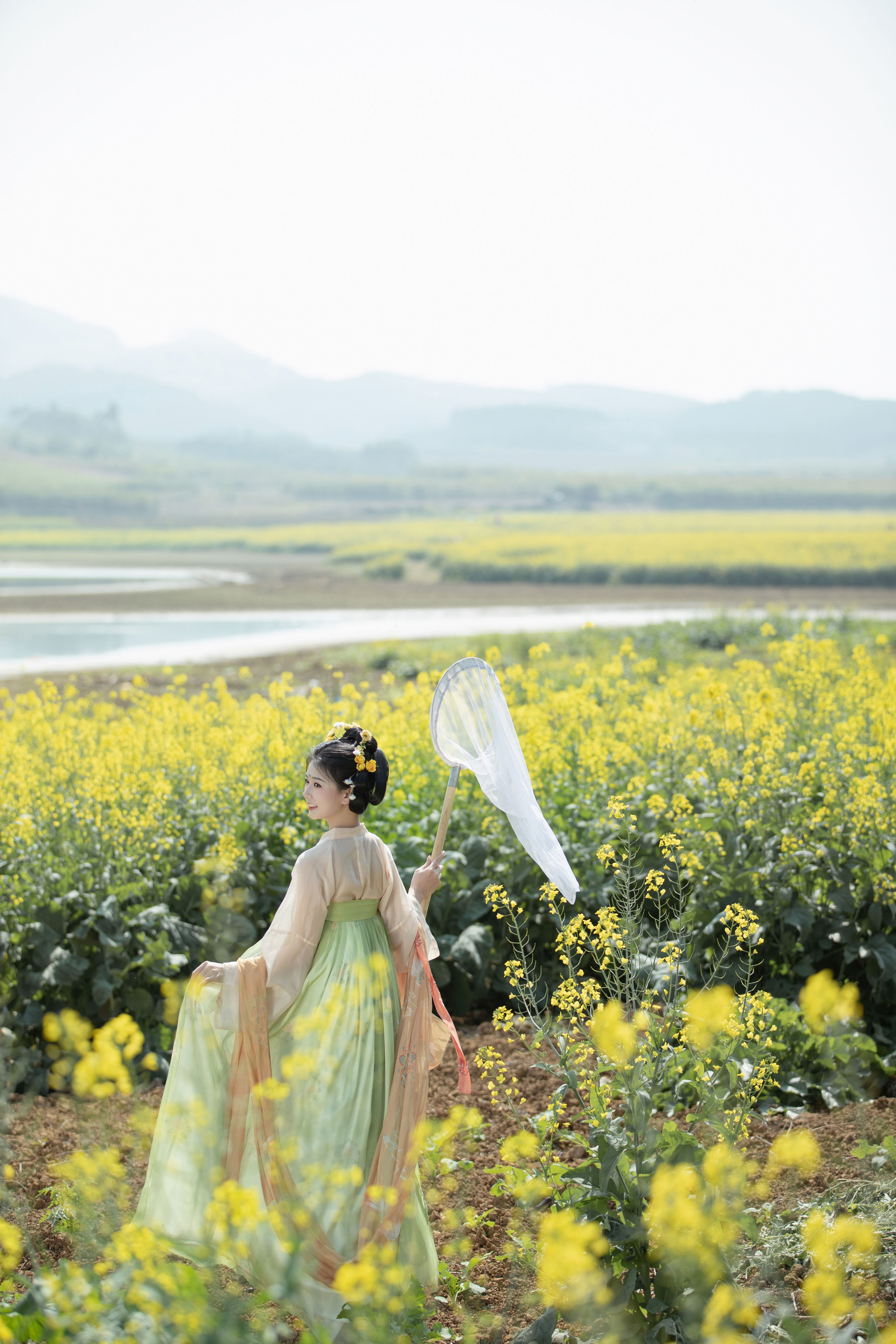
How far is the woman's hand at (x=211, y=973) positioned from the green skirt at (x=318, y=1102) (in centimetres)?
4

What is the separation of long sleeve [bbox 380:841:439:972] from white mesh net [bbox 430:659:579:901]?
33cm

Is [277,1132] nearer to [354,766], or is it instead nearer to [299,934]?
[299,934]

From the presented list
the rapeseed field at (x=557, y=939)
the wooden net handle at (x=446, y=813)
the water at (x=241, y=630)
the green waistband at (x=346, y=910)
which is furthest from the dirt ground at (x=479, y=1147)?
the water at (x=241, y=630)

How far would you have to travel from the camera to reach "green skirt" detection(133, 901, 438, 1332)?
Answer: 2.68m

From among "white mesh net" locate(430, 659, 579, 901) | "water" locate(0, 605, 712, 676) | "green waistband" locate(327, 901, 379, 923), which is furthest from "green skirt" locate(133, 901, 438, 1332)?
"water" locate(0, 605, 712, 676)

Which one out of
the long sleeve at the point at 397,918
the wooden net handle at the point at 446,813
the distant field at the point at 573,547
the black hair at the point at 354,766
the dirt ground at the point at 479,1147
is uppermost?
the distant field at the point at 573,547

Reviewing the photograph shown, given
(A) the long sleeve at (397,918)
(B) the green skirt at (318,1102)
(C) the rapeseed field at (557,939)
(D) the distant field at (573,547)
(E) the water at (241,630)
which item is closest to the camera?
(C) the rapeseed field at (557,939)

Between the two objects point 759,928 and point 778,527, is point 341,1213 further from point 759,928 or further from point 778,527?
point 778,527

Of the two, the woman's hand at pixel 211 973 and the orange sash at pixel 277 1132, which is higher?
the woman's hand at pixel 211 973

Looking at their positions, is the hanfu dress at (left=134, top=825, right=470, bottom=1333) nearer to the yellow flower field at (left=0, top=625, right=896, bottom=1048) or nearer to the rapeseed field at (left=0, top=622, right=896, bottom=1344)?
the rapeseed field at (left=0, top=622, right=896, bottom=1344)

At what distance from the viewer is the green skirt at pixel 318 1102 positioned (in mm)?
2684

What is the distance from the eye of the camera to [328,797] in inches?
113

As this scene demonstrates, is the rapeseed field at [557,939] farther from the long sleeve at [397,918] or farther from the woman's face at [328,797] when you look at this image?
the woman's face at [328,797]

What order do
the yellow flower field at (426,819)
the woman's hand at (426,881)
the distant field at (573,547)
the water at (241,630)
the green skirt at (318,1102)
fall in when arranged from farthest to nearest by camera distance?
1. the distant field at (573,547)
2. the water at (241,630)
3. the yellow flower field at (426,819)
4. the woman's hand at (426,881)
5. the green skirt at (318,1102)
